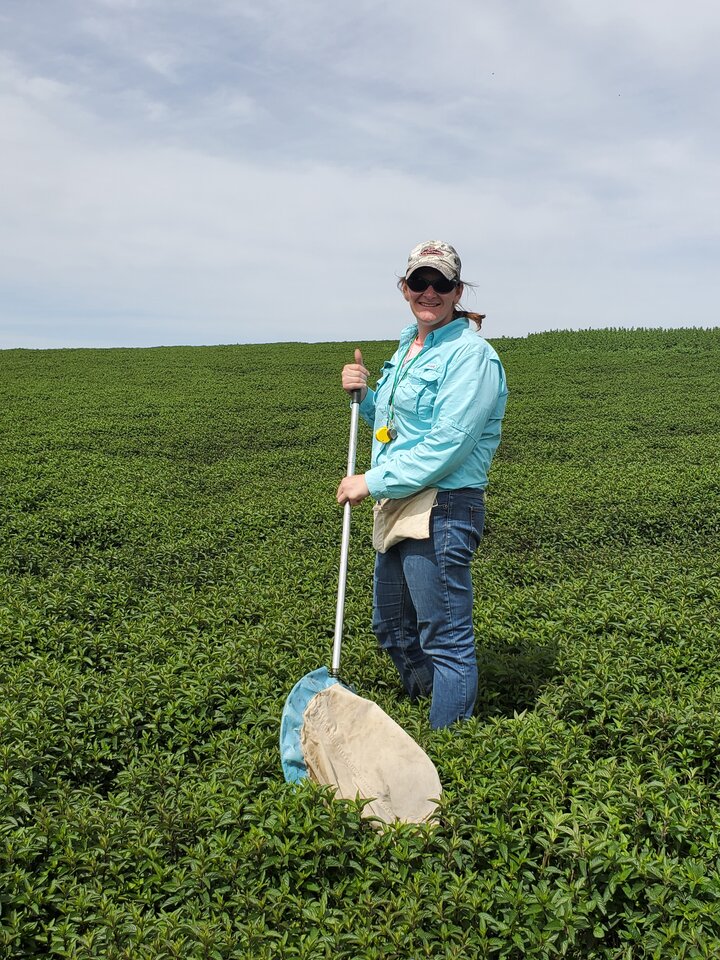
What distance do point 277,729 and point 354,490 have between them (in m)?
1.44

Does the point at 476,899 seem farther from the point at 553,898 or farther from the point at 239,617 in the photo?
the point at 239,617

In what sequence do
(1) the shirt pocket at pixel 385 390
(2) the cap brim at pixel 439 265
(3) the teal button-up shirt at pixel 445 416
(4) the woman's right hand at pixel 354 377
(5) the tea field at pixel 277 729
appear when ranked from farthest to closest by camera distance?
(4) the woman's right hand at pixel 354 377 → (1) the shirt pocket at pixel 385 390 → (2) the cap brim at pixel 439 265 → (3) the teal button-up shirt at pixel 445 416 → (5) the tea field at pixel 277 729

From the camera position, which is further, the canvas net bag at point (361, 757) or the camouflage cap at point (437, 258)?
the camouflage cap at point (437, 258)

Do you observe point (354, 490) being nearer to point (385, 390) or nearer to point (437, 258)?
point (385, 390)

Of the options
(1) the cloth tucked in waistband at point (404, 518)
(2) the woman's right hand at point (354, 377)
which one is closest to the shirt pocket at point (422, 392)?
(1) the cloth tucked in waistband at point (404, 518)

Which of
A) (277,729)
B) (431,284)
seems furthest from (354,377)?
(277,729)

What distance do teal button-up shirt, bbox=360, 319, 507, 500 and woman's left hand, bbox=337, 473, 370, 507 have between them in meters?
0.04

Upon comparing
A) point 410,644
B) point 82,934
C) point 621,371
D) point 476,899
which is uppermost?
point 621,371

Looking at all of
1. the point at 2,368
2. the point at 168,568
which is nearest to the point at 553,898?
the point at 168,568

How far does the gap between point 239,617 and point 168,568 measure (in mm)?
1575

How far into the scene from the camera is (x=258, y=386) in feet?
→ 66.3

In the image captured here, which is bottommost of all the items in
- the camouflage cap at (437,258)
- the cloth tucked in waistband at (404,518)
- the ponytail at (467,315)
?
the cloth tucked in waistband at (404,518)

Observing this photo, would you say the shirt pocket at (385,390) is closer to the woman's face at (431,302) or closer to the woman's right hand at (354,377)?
the woman's right hand at (354,377)

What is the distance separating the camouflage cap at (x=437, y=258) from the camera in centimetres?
383
